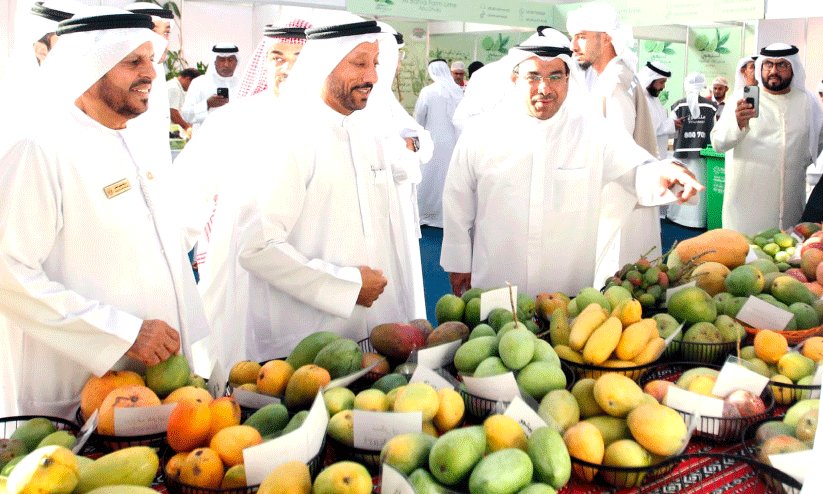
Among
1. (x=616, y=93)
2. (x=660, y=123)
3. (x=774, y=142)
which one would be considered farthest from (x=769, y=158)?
(x=616, y=93)

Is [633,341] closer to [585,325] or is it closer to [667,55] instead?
[585,325]

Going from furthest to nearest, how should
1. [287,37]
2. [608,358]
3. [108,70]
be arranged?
[287,37] < [108,70] < [608,358]

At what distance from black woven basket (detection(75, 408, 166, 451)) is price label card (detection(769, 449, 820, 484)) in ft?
3.62

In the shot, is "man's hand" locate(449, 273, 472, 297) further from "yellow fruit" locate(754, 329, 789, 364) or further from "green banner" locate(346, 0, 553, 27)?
"green banner" locate(346, 0, 553, 27)

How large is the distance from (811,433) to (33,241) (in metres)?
1.71

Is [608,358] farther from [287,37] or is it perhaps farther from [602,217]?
[287,37]

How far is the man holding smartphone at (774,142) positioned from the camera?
537 cm

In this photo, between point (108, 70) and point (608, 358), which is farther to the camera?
point (108, 70)

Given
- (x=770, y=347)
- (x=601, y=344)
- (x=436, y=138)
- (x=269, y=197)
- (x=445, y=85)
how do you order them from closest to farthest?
(x=601, y=344) → (x=770, y=347) → (x=269, y=197) → (x=436, y=138) → (x=445, y=85)

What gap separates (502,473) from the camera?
45.6 inches

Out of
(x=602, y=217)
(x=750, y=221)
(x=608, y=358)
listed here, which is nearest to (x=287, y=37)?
(x=602, y=217)

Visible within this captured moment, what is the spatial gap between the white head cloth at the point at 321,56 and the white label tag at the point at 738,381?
1.50 metres

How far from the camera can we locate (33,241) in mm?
1787

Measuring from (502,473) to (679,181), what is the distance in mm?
1900
